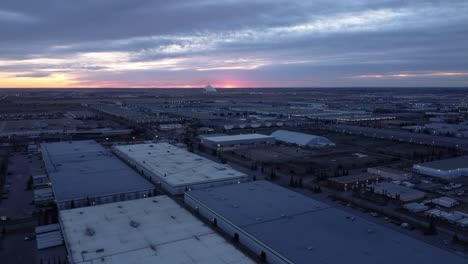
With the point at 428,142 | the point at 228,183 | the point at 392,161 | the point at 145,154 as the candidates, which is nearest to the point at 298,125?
the point at 428,142

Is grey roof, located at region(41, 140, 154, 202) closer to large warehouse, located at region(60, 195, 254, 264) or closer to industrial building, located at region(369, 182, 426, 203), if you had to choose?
large warehouse, located at region(60, 195, 254, 264)

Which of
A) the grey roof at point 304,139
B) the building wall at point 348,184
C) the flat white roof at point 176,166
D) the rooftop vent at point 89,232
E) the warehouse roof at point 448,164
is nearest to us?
the rooftop vent at point 89,232

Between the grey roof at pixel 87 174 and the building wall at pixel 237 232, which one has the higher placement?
Answer: the grey roof at pixel 87 174

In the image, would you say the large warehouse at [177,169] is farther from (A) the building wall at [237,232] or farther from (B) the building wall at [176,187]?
(A) the building wall at [237,232]

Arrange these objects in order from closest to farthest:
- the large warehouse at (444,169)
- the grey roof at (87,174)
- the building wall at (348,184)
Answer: the grey roof at (87,174) < the building wall at (348,184) < the large warehouse at (444,169)

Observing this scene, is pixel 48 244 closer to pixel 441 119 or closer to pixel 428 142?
pixel 428 142

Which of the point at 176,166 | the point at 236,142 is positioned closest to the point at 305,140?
the point at 236,142

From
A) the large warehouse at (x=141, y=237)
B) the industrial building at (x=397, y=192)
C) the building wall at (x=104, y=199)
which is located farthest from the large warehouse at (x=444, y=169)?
the building wall at (x=104, y=199)
